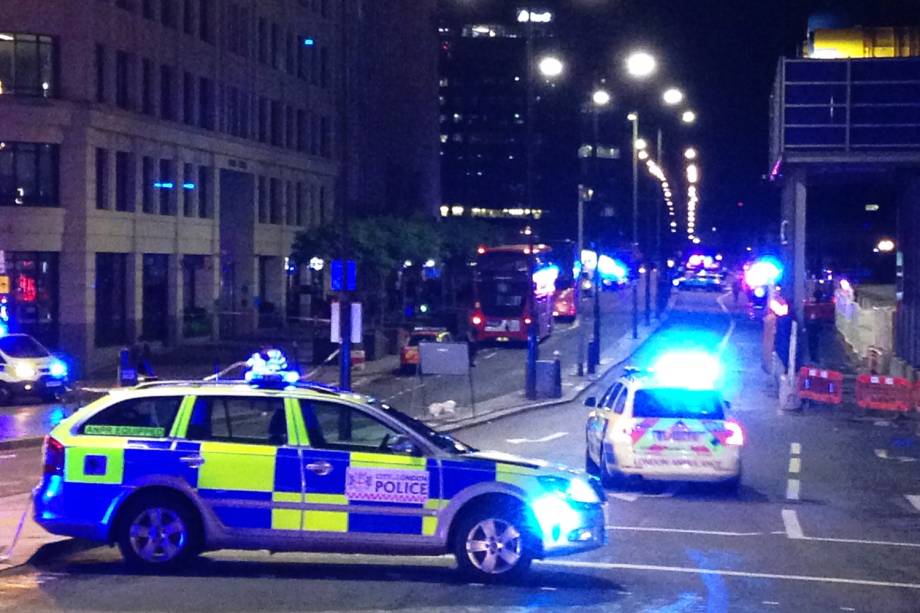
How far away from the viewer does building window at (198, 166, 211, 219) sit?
5869 cm

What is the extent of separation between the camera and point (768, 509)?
60.5ft

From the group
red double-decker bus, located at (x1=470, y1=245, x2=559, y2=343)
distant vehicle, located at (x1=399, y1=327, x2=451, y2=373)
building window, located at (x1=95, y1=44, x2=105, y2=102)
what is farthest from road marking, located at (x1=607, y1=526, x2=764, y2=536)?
red double-decker bus, located at (x1=470, y1=245, x2=559, y2=343)

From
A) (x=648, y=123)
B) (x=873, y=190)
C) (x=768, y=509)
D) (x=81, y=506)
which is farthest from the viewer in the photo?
(x=648, y=123)

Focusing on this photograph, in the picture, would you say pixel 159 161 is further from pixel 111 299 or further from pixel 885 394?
pixel 885 394

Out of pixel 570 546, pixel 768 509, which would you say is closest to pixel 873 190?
pixel 768 509

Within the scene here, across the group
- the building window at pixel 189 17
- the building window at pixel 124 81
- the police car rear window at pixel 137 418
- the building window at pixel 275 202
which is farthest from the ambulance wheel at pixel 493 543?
the building window at pixel 275 202

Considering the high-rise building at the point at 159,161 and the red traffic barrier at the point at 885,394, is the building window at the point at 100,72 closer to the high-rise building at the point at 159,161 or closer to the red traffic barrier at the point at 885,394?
the high-rise building at the point at 159,161

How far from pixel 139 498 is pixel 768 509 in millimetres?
9021

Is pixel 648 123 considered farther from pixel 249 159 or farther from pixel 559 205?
pixel 249 159

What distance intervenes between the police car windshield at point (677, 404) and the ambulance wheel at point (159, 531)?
834 cm

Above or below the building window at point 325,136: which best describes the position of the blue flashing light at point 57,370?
below

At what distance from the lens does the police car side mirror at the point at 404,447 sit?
484 inches

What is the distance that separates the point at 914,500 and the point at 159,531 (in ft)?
38.4

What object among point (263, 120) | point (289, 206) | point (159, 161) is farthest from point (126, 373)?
point (289, 206)
